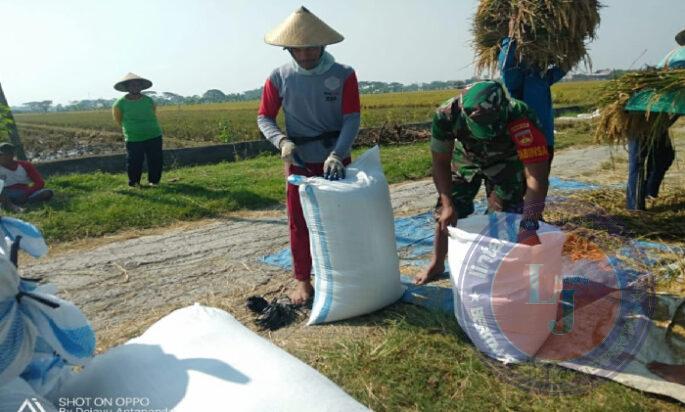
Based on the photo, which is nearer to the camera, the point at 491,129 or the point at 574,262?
the point at 491,129

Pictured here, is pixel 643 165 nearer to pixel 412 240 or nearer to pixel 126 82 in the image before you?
pixel 412 240

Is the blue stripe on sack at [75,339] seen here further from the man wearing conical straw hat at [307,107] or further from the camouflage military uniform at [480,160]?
the camouflage military uniform at [480,160]

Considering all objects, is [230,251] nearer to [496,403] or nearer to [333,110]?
[333,110]

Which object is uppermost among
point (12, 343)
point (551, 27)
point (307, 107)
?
point (551, 27)

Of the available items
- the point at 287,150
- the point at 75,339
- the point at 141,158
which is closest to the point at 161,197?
the point at 141,158

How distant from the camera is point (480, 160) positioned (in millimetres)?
2590

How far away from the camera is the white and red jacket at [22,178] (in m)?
5.08

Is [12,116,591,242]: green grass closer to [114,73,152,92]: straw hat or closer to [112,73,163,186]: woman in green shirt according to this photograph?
[112,73,163,186]: woman in green shirt

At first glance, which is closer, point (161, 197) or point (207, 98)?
point (161, 197)

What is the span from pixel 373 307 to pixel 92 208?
11.8 feet

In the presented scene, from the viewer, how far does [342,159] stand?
2521mm

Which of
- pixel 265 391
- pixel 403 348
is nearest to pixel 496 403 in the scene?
pixel 403 348

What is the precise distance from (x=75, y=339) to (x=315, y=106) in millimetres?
1648

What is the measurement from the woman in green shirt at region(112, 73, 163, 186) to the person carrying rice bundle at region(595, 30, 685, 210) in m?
4.95
